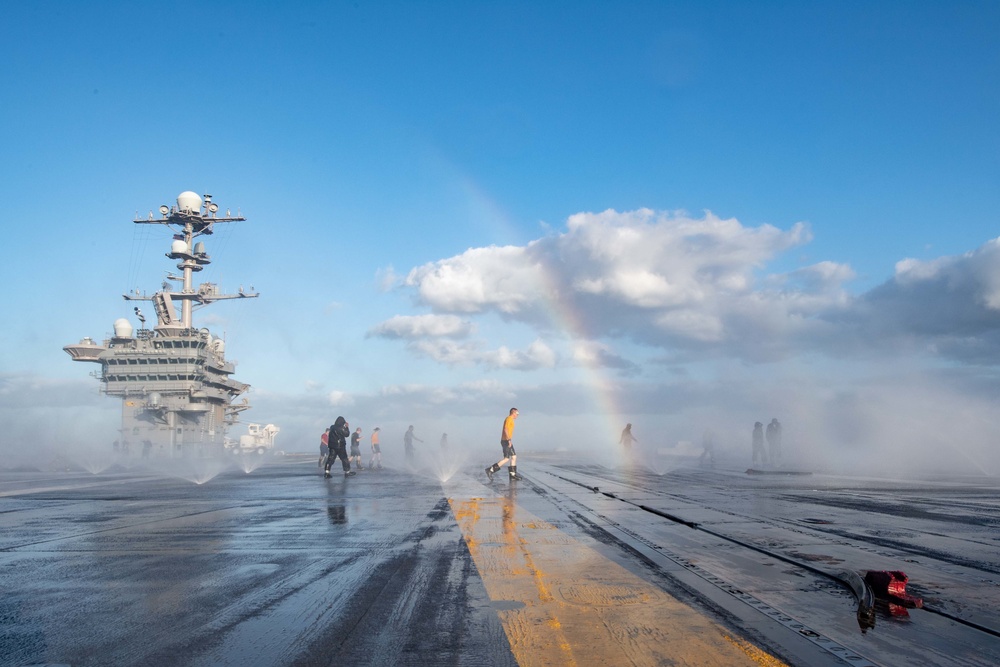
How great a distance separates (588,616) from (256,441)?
232ft

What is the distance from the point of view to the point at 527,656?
12.6 ft

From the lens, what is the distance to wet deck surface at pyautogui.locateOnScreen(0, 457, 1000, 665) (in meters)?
4.01

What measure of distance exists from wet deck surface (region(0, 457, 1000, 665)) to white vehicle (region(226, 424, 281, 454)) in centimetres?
5660

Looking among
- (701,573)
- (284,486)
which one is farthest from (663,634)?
(284,486)

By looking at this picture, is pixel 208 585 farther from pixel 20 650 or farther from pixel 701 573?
pixel 701 573

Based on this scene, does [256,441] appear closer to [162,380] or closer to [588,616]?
[162,380]

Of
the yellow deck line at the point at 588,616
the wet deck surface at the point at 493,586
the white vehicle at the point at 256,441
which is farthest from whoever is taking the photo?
the white vehicle at the point at 256,441

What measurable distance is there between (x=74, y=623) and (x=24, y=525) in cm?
688

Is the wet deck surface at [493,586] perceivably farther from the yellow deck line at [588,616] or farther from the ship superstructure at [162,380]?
the ship superstructure at [162,380]

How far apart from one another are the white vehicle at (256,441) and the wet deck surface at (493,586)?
5660 centimetres

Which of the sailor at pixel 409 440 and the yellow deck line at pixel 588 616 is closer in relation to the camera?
the yellow deck line at pixel 588 616

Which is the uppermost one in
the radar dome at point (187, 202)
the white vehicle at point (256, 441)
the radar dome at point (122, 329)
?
the radar dome at point (187, 202)

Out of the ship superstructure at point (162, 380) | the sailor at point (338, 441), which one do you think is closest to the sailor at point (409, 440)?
the sailor at point (338, 441)

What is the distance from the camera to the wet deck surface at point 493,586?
4012mm
